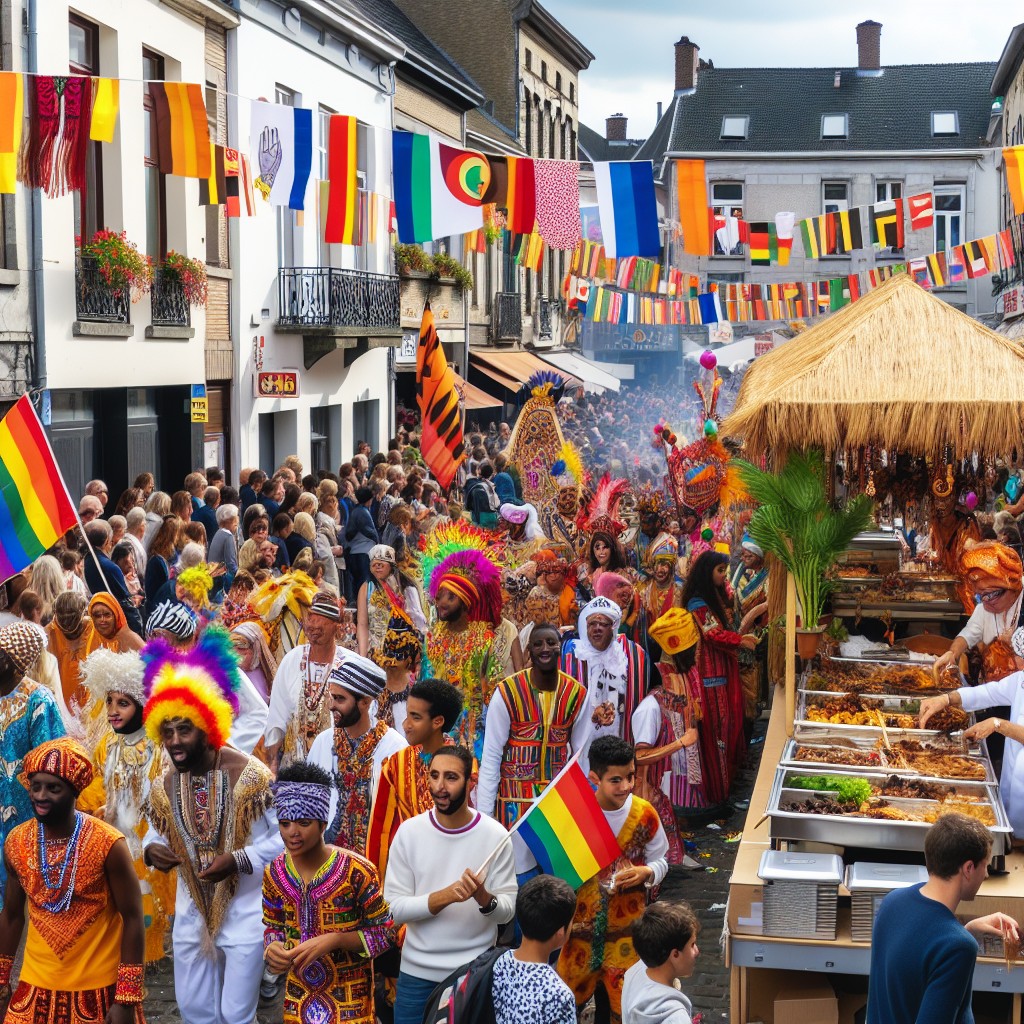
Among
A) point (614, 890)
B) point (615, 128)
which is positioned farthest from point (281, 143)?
point (615, 128)

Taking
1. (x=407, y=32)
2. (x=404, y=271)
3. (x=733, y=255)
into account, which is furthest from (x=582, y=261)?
(x=733, y=255)

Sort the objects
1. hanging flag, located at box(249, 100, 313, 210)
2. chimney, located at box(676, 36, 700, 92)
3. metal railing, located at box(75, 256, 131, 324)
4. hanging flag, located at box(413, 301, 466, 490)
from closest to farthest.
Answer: hanging flag, located at box(249, 100, 313, 210) → hanging flag, located at box(413, 301, 466, 490) → metal railing, located at box(75, 256, 131, 324) → chimney, located at box(676, 36, 700, 92)

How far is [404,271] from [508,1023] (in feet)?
82.4

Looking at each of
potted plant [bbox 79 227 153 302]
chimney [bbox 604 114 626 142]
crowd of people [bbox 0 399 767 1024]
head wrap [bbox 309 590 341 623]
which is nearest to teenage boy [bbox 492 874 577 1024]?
crowd of people [bbox 0 399 767 1024]

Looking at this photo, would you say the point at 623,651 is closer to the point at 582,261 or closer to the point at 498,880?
the point at 498,880

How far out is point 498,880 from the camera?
5.25 m

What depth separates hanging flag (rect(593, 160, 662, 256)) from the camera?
1277 cm

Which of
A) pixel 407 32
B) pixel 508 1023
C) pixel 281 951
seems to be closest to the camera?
pixel 508 1023

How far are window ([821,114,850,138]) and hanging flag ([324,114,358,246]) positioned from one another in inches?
1692

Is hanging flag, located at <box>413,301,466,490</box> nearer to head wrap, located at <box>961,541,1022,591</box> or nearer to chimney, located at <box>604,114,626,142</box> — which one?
head wrap, located at <box>961,541,1022,591</box>

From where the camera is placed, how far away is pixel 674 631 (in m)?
8.94

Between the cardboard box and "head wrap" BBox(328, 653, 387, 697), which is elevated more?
"head wrap" BBox(328, 653, 387, 697)

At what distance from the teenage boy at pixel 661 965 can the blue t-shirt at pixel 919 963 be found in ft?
1.84

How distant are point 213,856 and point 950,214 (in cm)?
5018
